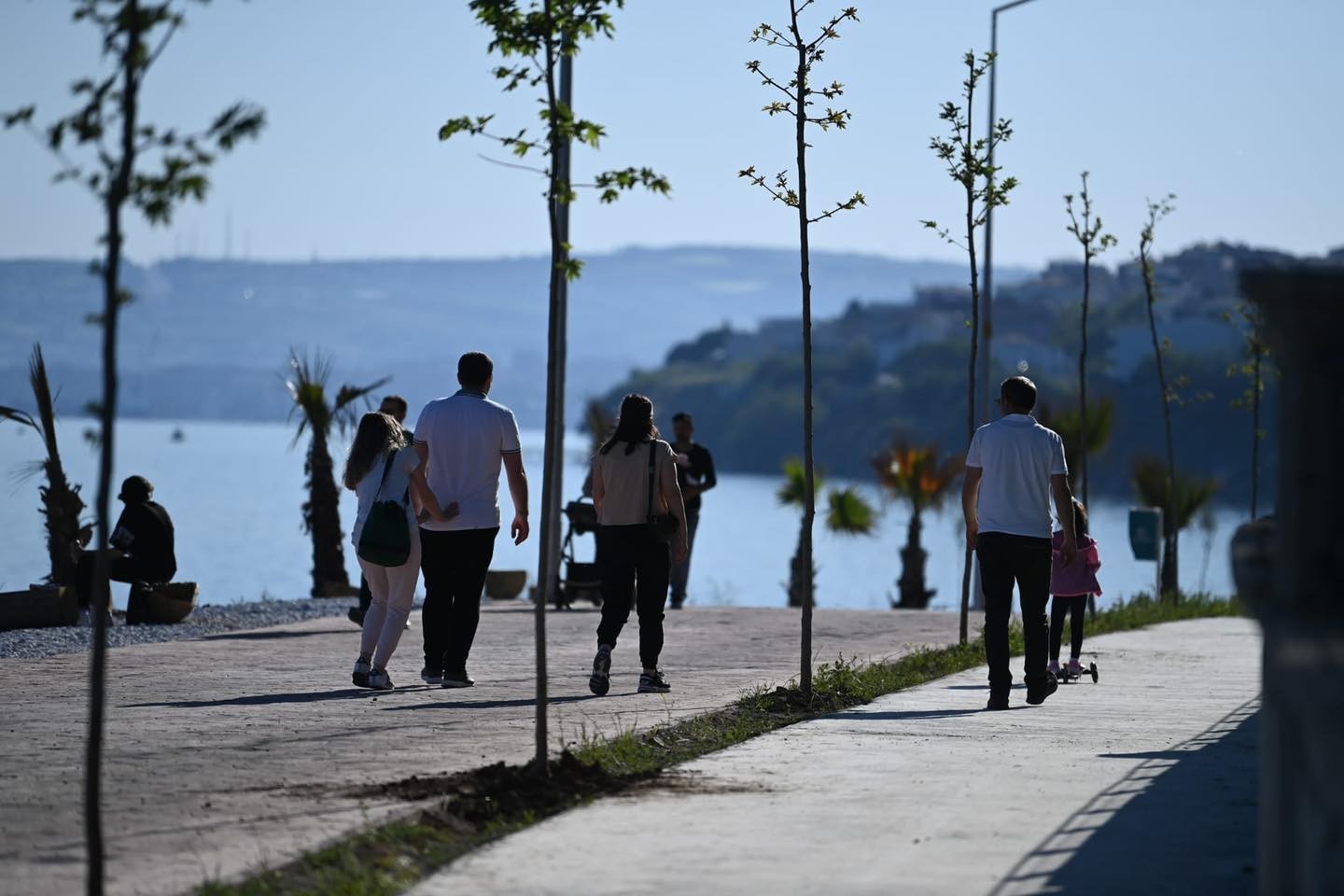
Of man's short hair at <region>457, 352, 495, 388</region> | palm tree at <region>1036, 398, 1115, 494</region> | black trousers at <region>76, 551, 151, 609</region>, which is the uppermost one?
palm tree at <region>1036, 398, 1115, 494</region>

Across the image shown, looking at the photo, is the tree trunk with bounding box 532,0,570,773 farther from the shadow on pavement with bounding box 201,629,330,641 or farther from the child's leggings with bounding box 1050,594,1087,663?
the shadow on pavement with bounding box 201,629,330,641

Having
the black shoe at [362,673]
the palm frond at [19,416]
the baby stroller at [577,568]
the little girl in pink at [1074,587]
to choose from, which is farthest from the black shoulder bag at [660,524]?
the baby stroller at [577,568]

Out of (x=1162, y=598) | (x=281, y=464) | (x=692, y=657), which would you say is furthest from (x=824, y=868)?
(x=281, y=464)

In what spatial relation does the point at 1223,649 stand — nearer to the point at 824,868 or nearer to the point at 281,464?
the point at 824,868

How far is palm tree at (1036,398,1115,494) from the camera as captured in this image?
1029 inches

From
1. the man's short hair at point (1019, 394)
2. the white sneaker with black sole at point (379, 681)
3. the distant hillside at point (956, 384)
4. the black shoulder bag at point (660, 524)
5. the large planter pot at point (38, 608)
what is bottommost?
the white sneaker with black sole at point (379, 681)

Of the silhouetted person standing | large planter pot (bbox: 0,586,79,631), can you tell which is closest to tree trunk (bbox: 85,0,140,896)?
large planter pot (bbox: 0,586,79,631)

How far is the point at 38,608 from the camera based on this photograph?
16859 millimetres

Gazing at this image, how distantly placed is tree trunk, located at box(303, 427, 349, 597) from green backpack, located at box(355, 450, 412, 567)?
11577 millimetres

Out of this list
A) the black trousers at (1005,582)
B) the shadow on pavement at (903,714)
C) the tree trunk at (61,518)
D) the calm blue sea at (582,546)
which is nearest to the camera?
the shadow on pavement at (903,714)

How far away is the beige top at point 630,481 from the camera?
1210cm

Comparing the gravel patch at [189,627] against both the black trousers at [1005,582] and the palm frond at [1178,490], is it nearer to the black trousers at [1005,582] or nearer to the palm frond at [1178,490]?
the black trousers at [1005,582]

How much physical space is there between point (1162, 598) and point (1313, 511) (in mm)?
21169

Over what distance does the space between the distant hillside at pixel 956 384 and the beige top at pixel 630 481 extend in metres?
87.3
